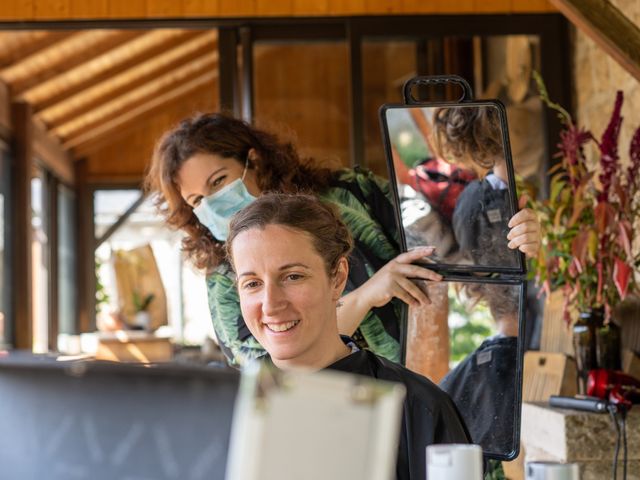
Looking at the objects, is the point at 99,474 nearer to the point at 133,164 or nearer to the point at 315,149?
the point at 315,149

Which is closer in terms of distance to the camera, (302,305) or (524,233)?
(302,305)

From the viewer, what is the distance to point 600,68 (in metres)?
4.01

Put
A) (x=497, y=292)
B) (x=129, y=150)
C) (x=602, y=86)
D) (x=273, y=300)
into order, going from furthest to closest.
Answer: (x=129, y=150) < (x=602, y=86) < (x=497, y=292) < (x=273, y=300)

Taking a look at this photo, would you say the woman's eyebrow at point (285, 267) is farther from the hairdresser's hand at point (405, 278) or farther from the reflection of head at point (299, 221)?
the hairdresser's hand at point (405, 278)

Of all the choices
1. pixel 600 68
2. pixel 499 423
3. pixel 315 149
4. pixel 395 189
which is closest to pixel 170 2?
pixel 600 68

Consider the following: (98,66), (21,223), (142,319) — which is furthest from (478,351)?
(142,319)

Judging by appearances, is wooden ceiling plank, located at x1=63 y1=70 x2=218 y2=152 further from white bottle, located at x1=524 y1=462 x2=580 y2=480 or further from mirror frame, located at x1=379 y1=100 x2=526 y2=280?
white bottle, located at x1=524 y1=462 x2=580 y2=480

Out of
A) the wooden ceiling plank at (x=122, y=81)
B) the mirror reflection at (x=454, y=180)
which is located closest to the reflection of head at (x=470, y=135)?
the mirror reflection at (x=454, y=180)

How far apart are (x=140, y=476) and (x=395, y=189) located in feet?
4.35

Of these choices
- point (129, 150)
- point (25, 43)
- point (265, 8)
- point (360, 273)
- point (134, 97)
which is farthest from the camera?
point (129, 150)

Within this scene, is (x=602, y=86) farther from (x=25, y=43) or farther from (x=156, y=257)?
(x=156, y=257)

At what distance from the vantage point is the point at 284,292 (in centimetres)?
146

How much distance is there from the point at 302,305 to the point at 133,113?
9.20 m

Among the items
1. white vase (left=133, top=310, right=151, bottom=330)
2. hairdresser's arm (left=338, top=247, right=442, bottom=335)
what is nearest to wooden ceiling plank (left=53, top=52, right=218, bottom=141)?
white vase (left=133, top=310, right=151, bottom=330)
